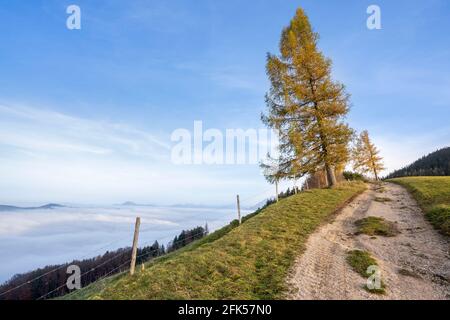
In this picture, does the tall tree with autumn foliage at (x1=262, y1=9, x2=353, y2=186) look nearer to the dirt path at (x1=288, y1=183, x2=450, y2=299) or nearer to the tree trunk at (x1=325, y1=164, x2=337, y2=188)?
the tree trunk at (x1=325, y1=164, x2=337, y2=188)

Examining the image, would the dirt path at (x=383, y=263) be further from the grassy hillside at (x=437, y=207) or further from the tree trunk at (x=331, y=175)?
the tree trunk at (x=331, y=175)

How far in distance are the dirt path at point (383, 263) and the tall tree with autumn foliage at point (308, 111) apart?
8483 mm

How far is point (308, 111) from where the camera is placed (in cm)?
2281

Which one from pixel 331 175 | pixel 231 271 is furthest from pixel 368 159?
pixel 231 271

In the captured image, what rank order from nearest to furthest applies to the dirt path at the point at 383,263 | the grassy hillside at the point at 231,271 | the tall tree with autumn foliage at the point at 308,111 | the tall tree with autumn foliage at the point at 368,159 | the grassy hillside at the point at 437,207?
the dirt path at the point at 383,263
the grassy hillside at the point at 231,271
the grassy hillside at the point at 437,207
the tall tree with autumn foliage at the point at 308,111
the tall tree with autumn foliage at the point at 368,159

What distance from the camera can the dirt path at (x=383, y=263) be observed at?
670 cm

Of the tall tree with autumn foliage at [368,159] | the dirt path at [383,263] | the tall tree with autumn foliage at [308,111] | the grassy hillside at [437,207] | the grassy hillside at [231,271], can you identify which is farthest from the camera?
the tall tree with autumn foliage at [368,159]

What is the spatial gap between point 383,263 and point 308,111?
1623cm

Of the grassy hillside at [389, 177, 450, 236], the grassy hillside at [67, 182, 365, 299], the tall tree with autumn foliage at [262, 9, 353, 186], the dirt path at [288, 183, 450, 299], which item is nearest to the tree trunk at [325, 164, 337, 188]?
the tall tree with autumn foliage at [262, 9, 353, 186]

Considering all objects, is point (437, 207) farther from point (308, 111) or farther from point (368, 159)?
point (368, 159)

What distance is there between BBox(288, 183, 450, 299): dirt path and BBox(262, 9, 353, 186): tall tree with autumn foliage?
848 centimetres

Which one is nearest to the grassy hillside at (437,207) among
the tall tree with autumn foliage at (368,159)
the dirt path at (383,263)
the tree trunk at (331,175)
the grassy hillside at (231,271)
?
the dirt path at (383,263)
